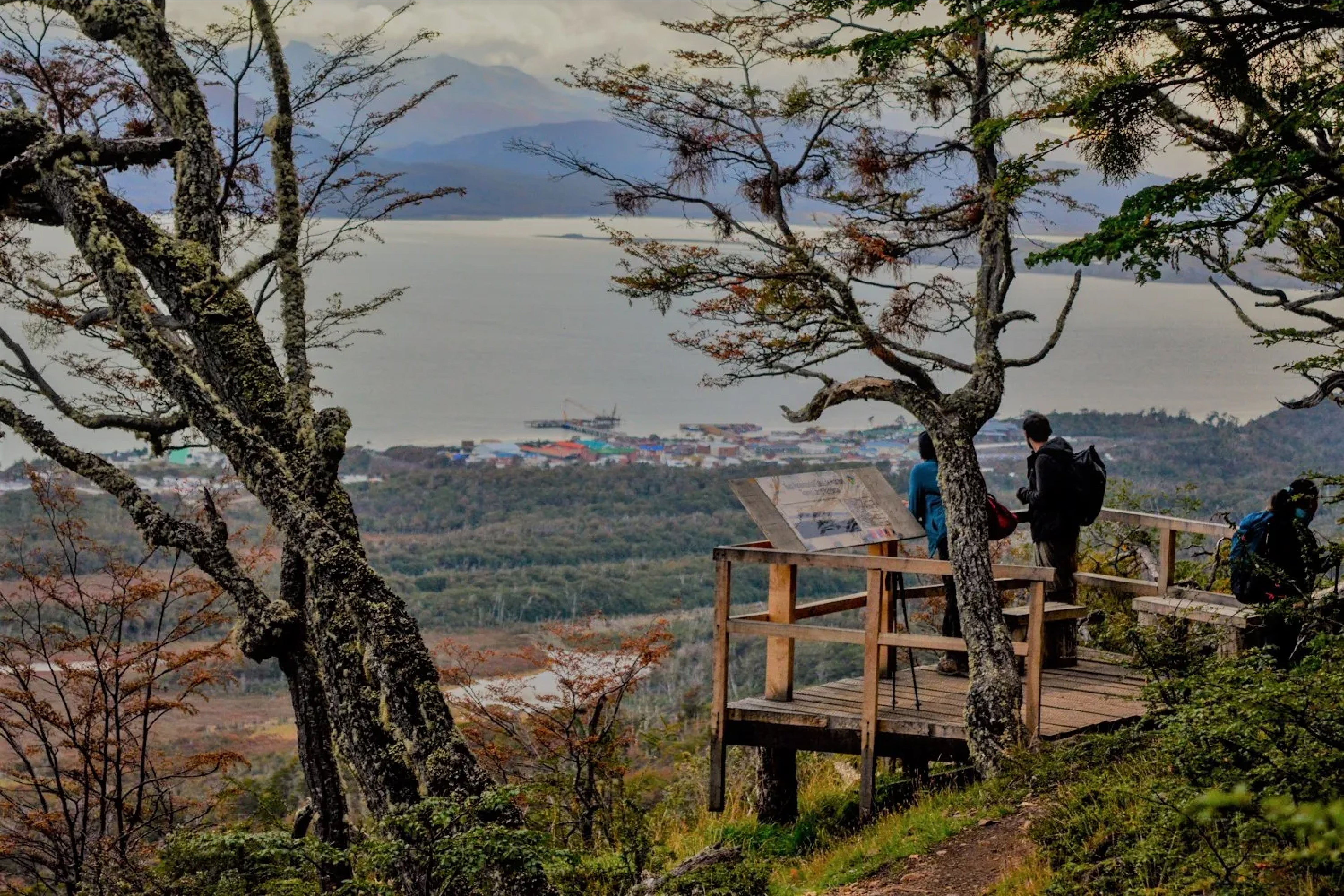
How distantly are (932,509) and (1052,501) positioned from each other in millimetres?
893

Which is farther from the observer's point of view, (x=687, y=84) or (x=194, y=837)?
(x=687, y=84)

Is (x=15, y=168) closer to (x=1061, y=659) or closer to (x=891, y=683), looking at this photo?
(x=891, y=683)

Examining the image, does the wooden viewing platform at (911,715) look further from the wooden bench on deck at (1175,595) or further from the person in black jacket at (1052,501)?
the person in black jacket at (1052,501)

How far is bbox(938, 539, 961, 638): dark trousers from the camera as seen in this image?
941cm

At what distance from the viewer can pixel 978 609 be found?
28.4 ft

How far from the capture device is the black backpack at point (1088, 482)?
9148 millimetres

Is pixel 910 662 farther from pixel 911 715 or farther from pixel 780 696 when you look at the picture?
pixel 780 696

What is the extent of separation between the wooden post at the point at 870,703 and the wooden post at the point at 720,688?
988mm

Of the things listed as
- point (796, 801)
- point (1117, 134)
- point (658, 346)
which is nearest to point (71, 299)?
point (796, 801)

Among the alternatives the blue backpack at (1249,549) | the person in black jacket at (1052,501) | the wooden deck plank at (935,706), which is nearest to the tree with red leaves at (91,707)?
the wooden deck plank at (935,706)

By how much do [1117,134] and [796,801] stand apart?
21.8ft

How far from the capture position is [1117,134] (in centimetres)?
561

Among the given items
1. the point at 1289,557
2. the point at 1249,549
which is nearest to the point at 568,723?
the point at 1249,549

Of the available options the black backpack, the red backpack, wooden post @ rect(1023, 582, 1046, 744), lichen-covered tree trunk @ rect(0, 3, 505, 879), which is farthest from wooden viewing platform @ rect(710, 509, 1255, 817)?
lichen-covered tree trunk @ rect(0, 3, 505, 879)
